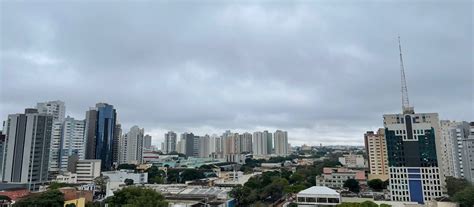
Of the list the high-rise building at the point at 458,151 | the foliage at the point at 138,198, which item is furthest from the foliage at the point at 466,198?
the foliage at the point at 138,198

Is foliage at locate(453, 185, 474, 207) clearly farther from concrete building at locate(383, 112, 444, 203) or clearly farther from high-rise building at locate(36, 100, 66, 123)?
high-rise building at locate(36, 100, 66, 123)

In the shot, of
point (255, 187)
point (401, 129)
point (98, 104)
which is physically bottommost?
point (255, 187)

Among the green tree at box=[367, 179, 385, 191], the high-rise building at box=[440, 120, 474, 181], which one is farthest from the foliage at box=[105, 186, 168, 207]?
the high-rise building at box=[440, 120, 474, 181]

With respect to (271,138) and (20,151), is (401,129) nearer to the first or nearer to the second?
(20,151)

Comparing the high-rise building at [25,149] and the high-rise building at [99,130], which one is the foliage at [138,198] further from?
the high-rise building at [99,130]

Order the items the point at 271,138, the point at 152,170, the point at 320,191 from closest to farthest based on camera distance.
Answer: the point at 320,191, the point at 152,170, the point at 271,138

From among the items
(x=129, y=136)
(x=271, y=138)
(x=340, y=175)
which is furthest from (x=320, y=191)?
(x=271, y=138)
